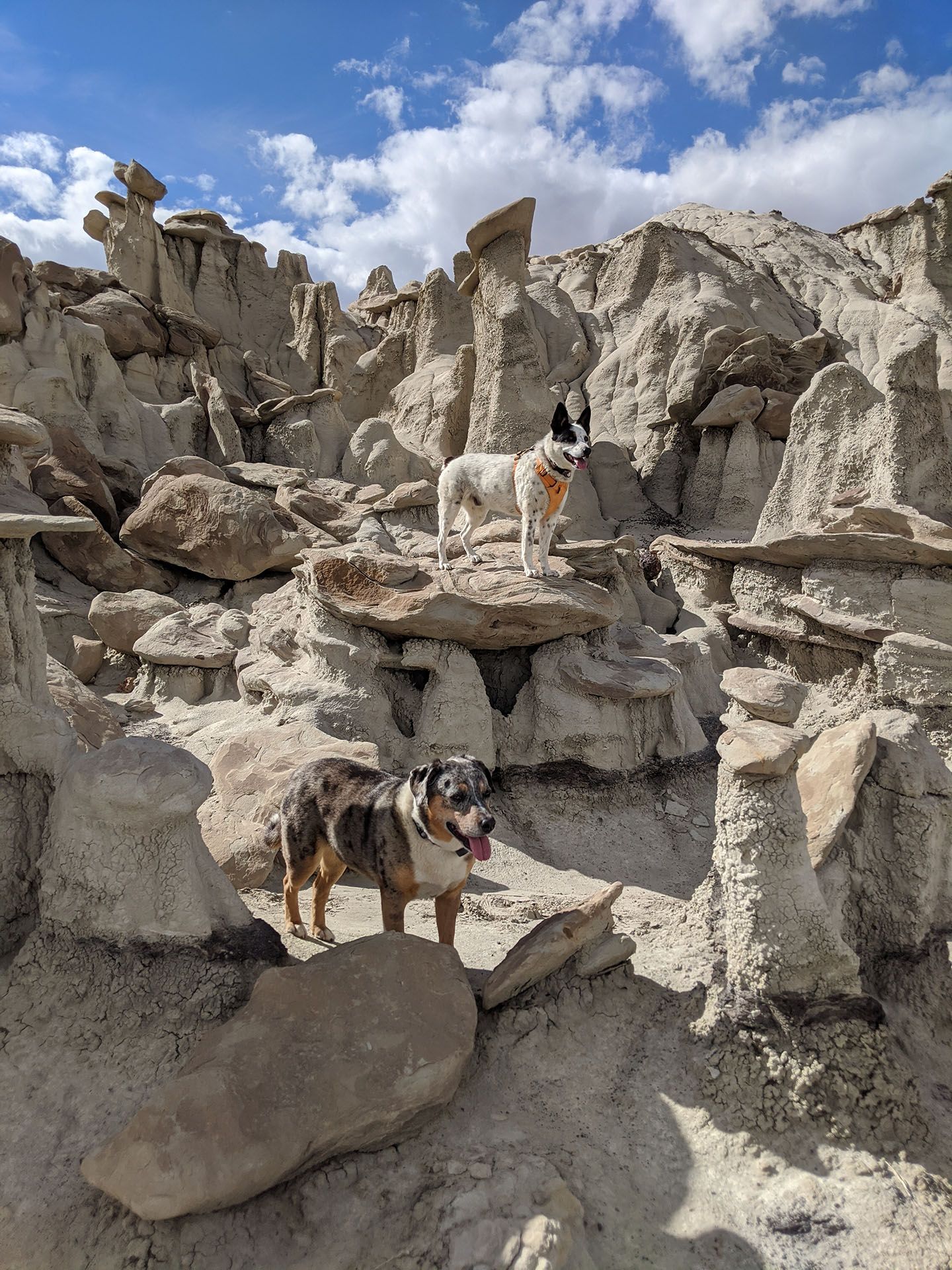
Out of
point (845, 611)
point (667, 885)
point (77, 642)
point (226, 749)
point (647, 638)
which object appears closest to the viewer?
point (226, 749)

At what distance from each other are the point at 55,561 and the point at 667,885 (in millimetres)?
10177

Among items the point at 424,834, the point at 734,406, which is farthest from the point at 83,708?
the point at 734,406

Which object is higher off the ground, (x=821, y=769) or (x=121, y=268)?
(x=121, y=268)

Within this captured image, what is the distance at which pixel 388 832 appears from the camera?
3.35 metres

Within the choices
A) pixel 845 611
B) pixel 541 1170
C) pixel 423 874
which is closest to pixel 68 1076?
pixel 423 874

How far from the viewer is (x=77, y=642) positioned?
9.12 meters

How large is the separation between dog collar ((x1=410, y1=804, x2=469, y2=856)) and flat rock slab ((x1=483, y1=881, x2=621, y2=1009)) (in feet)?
1.62

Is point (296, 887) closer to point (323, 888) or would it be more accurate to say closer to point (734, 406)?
point (323, 888)


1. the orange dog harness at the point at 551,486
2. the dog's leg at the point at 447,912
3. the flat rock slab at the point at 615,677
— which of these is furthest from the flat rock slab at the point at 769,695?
the flat rock slab at the point at 615,677

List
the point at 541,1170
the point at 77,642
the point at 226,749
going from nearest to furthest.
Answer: the point at 541,1170, the point at 226,749, the point at 77,642

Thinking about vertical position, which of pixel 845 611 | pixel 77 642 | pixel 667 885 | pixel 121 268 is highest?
pixel 121 268

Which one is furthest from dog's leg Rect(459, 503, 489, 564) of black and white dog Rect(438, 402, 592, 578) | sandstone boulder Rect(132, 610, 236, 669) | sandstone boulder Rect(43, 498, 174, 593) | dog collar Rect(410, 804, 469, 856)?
sandstone boulder Rect(43, 498, 174, 593)

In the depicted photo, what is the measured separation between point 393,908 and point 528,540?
13.7 ft

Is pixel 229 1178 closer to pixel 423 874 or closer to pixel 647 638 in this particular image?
pixel 423 874
